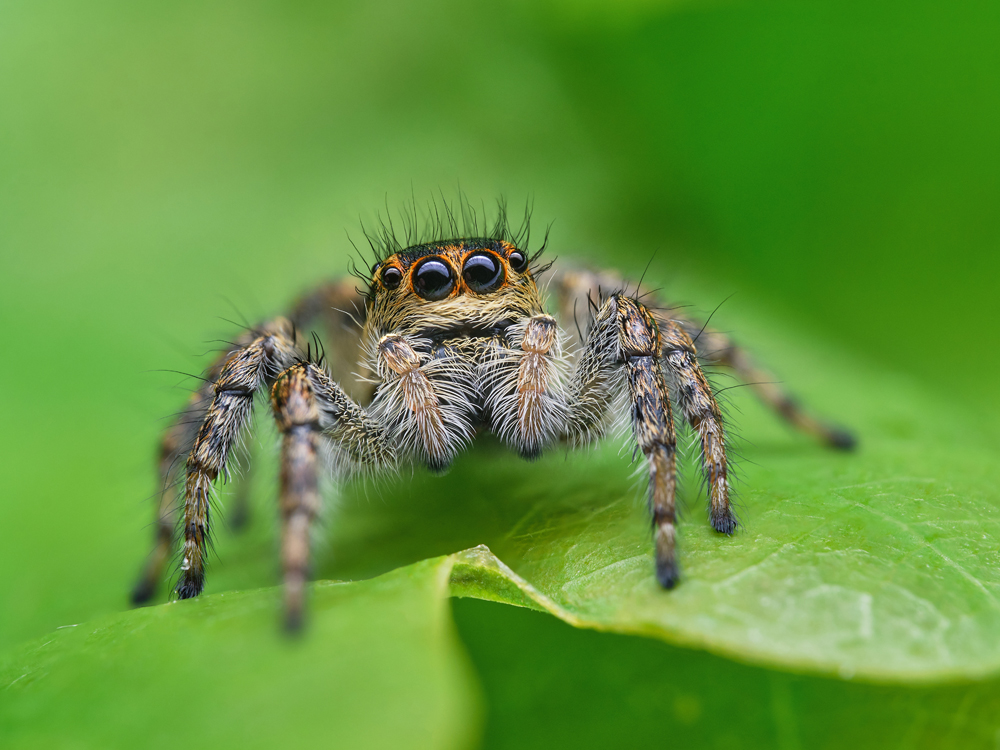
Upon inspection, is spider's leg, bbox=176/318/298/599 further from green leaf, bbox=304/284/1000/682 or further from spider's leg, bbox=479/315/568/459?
spider's leg, bbox=479/315/568/459

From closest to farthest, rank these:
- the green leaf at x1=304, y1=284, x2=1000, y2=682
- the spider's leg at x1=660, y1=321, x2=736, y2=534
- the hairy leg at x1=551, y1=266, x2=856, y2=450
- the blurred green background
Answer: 1. the green leaf at x1=304, y1=284, x2=1000, y2=682
2. the spider's leg at x1=660, y1=321, x2=736, y2=534
3. the hairy leg at x1=551, y1=266, x2=856, y2=450
4. the blurred green background

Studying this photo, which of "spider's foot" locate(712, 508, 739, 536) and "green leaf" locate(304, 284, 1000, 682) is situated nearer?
"green leaf" locate(304, 284, 1000, 682)

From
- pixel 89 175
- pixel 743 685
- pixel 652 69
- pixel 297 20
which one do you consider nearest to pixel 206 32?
pixel 297 20

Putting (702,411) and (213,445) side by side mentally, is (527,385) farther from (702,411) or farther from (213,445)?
(213,445)

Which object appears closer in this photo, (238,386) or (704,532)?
(704,532)

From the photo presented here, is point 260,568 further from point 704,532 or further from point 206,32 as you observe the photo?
point 206,32

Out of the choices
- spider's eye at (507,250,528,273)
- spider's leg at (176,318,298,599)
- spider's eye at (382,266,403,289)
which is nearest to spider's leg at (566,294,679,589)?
spider's eye at (507,250,528,273)

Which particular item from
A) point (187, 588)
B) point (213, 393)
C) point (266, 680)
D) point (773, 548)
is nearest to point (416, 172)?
point (213, 393)
